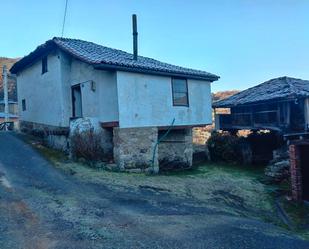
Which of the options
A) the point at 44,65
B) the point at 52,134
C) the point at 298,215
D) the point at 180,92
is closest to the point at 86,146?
the point at 52,134

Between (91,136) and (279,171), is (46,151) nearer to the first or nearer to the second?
(91,136)

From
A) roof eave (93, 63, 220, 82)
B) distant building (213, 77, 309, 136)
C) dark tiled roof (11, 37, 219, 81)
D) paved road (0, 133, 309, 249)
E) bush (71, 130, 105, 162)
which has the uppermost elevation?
dark tiled roof (11, 37, 219, 81)

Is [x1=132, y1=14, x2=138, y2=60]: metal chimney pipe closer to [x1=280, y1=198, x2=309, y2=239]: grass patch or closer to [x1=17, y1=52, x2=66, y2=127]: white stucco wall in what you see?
[x1=17, y1=52, x2=66, y2=127]: white stucco wall

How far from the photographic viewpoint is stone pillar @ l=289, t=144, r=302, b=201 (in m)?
12.4

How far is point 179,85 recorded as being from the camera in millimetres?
17266

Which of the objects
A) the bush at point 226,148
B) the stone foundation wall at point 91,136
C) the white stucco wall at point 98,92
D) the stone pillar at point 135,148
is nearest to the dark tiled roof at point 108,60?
the white stucco wall at point 98,92

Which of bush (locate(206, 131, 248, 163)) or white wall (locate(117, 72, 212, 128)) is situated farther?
bush (locate(206, 131, 248, 163))

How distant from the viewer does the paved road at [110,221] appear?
22.9 feet

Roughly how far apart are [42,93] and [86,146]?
20.8 feet

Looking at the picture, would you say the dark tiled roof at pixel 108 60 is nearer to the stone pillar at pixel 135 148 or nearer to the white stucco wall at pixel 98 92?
the white stucco wall at pixel 98 92

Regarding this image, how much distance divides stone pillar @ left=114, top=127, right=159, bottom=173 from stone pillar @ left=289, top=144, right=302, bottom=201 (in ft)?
19.6

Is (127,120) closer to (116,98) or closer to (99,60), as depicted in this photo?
(116,98)

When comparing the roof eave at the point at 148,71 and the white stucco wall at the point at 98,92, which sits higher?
the roof eave at the point at 148,71

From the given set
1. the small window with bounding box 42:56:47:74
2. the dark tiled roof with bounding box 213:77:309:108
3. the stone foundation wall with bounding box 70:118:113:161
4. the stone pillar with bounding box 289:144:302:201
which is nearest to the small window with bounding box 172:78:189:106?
the stone foundation wall with bounding box 70:118:113:161
